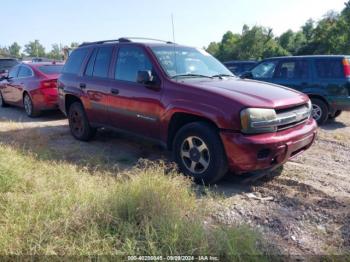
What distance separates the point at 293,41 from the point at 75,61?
166 feet

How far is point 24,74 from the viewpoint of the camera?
936cm

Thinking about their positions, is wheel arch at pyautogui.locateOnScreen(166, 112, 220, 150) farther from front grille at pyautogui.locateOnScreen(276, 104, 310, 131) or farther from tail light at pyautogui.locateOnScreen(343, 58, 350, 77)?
tail light at pyautogui.locateOnScreen(343, 58, 350, 77)

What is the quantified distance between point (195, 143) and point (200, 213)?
108cm

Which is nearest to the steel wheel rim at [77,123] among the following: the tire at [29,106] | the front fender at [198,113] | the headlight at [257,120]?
the front fender at [198,113]

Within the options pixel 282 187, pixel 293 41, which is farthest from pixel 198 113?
pixel 293 41

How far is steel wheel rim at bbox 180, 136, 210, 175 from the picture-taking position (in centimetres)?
400

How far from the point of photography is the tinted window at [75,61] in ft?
20.1

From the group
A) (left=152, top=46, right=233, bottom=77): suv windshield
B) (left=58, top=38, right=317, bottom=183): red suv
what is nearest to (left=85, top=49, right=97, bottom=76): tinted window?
(left=58, top=38, right=317, bottom=183): red suv

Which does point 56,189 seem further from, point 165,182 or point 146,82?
point 146,82

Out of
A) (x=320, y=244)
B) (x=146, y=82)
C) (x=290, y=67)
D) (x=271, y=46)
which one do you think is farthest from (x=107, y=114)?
(x=271, y=46)

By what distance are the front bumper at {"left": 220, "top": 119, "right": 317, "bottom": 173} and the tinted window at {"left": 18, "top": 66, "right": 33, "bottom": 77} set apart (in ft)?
23.8

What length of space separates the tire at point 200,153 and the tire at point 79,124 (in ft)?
8.16

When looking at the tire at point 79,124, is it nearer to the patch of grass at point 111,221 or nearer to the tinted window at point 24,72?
the patch of grass at point 111,221

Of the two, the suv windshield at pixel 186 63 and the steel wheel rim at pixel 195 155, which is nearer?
the steel wheel rim at pixel 195 155
